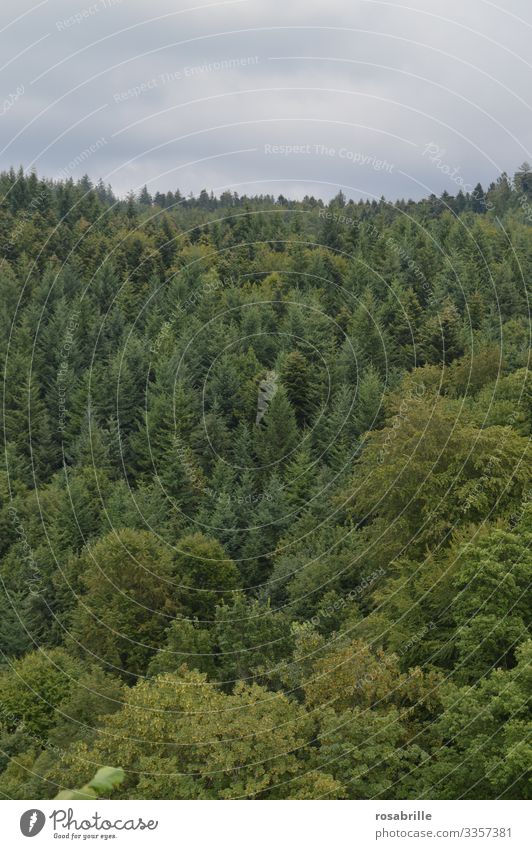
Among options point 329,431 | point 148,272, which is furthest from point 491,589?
point 148,272

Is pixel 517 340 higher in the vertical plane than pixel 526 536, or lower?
higher

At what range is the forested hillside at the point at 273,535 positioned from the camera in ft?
97.6

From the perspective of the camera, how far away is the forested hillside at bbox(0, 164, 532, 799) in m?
29.7

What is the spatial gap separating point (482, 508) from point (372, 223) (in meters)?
133

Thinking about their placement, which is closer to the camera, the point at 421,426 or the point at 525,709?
the point at 525,709

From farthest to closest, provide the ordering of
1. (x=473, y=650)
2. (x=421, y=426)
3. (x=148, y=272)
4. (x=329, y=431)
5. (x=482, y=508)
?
(x=148, y=272) < (x=329, y=431) < (x=421, y=426) < (x=482, y=508) < (x=473, y=650)

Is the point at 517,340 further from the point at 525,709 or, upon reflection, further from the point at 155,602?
the point at 525,709

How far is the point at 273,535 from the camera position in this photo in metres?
74.0

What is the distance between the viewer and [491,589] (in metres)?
32.4

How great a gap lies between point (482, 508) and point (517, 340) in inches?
2252

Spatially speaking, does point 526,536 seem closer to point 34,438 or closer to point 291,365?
point 291,365

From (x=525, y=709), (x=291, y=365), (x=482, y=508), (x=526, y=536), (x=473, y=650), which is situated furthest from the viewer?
(x=291, y=365)

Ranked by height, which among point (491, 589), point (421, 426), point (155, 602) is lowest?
point (155, 602)

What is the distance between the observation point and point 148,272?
159500mm
